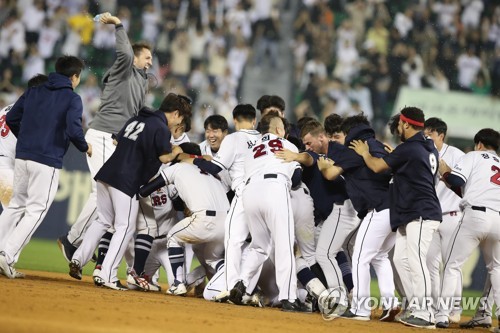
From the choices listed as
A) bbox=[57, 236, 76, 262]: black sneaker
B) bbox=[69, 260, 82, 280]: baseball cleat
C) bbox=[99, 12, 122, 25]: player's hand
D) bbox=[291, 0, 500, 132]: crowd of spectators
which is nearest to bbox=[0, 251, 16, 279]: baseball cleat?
bbox=[69, 260, 82, 280]: baseball cleat

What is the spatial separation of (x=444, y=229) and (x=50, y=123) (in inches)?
165

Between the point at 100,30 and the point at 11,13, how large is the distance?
2098 mm

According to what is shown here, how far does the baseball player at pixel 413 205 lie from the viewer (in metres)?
7.21

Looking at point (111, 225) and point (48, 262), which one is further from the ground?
point (111, 225)

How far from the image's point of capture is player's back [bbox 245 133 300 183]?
7699mm

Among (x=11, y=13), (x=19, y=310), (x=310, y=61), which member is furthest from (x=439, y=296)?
(x=11, y=13)

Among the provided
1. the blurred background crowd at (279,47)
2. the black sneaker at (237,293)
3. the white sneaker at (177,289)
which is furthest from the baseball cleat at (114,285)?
the blurred background crowd at (279,47)

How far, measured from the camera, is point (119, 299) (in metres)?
6.87

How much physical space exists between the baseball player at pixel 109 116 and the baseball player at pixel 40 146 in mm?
621

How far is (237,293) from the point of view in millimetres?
7684

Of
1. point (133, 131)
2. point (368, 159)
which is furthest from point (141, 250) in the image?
point (368, 159)

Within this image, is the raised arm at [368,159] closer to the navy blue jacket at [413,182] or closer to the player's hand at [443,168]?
the navy blue jacket at [413,182]

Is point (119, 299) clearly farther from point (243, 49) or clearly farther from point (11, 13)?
point (11, 13)

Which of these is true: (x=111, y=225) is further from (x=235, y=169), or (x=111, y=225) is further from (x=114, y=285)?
(x=235, y=169)
